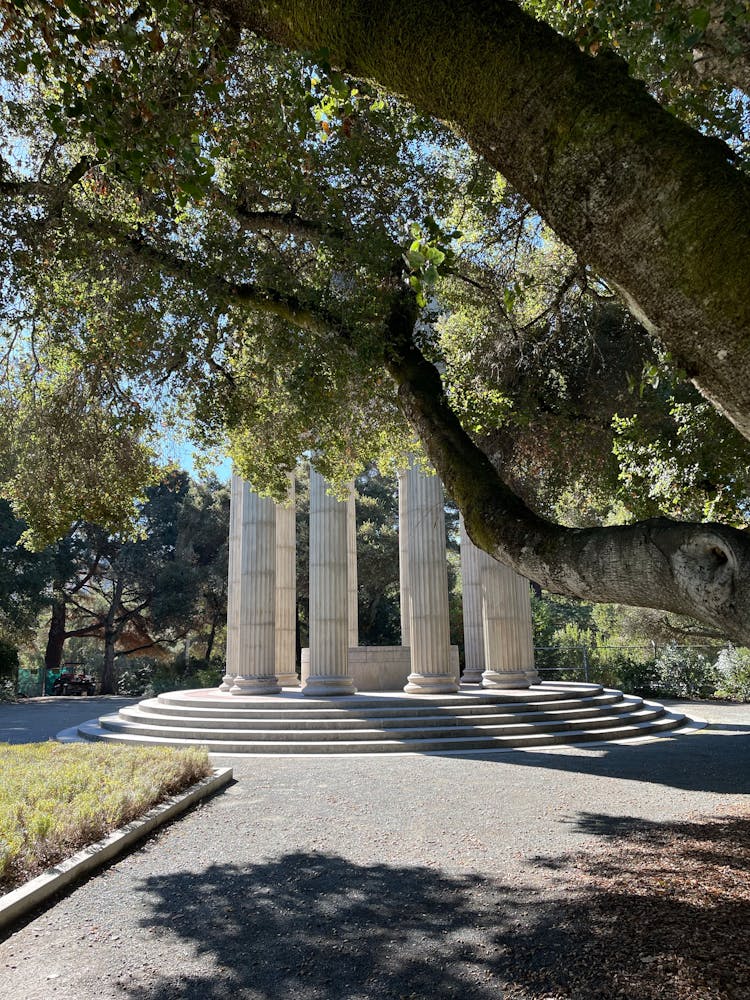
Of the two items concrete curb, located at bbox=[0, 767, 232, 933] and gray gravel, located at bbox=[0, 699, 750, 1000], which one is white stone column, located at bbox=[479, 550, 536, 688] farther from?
concrete curb, located at bbox=[0, 767, 232, 933]

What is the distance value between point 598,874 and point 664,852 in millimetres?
1232

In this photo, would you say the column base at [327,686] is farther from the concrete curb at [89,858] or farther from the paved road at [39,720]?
the concrete curb at [89,858]

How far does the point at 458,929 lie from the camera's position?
5387 mm

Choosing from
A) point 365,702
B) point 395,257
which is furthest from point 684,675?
point 395,257

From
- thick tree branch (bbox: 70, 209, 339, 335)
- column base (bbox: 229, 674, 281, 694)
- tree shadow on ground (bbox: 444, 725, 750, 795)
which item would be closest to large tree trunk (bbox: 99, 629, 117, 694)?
column base (bbox: 229, 674, 281, 694)

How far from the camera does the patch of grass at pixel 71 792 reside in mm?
6797

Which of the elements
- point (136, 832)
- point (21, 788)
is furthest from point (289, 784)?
point (21, 788)

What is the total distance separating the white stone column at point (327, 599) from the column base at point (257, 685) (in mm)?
1770

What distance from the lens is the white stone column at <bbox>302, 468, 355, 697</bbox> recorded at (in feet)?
66.0

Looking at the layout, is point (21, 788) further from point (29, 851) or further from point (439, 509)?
point (439, 509)

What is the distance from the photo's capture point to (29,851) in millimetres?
6684

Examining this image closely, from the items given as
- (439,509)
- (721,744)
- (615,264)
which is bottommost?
(721,744)

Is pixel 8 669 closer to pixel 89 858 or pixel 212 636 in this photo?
pixel 212 636

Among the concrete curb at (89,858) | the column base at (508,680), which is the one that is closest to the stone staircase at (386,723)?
the column base at (508,680)
